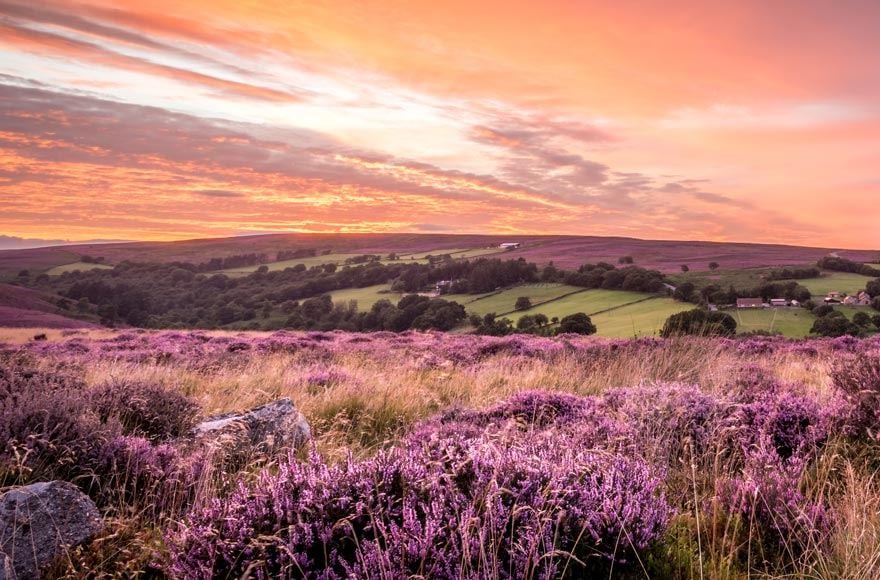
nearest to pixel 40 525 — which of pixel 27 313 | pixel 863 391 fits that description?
pixel 863 391

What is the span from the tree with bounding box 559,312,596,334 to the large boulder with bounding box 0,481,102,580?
2439 cm

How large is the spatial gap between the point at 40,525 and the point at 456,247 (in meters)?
78.2

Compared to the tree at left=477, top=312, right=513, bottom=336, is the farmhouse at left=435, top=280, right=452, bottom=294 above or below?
above

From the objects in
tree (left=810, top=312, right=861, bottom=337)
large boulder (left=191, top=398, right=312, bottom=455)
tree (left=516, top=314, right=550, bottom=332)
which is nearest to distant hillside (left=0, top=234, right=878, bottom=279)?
tree (left=516, top=314, right=550, bottom=332)

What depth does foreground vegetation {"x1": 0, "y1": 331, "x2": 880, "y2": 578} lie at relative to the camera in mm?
2529

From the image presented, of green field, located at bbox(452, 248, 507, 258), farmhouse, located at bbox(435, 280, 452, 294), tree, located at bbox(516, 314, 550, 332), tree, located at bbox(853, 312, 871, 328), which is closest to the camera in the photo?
tree, located at bbox(853, 312, 871, 328)

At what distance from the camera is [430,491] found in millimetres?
2779

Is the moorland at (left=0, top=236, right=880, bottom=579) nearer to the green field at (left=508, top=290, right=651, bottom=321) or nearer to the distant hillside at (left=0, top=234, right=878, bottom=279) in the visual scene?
the green field at (left=508, top=290, right=651, bottom=321)

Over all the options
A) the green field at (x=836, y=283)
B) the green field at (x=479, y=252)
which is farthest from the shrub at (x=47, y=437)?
the green field at (x=479, y=252)

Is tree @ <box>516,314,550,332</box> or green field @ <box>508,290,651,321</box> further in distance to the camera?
green field @ <box>508,290,651,321</box>

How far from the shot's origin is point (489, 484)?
281 cm

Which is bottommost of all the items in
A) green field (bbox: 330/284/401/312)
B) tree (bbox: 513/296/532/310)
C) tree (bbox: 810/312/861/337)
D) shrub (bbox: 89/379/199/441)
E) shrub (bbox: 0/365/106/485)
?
green field (bbox: 330/284/401/312)

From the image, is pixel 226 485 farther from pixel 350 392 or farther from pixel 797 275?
pixel 797 275

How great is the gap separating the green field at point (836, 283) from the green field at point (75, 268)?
290 feet
